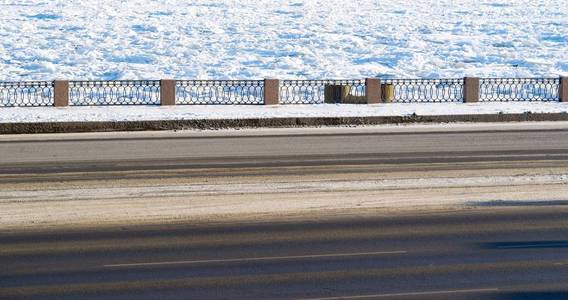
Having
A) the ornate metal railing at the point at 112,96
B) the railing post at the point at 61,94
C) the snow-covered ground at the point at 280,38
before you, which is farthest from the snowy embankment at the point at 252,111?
the snow-covered ground at the point at 280,38

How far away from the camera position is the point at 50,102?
37688mm

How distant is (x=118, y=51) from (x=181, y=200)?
45.3 metres

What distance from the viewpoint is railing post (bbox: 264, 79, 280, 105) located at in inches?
1394

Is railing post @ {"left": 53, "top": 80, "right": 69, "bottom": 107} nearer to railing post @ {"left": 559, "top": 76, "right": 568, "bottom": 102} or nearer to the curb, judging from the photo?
the curb

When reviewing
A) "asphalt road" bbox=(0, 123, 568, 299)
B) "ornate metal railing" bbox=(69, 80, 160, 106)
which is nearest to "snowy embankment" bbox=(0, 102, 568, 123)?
"ornate metal railing" bbox=(69, 80, 160, 106)

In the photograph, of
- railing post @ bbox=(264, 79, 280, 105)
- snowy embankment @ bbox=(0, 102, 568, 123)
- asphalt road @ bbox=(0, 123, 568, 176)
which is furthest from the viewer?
railing post @ bbox=(264, 79, 280, 105)

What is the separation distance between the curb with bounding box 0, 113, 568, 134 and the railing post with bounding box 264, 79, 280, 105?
6.37 m

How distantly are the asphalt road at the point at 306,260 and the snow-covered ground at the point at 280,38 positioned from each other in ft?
128

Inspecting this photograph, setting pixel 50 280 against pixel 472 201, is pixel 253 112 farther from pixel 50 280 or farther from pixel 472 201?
pixel 50 280

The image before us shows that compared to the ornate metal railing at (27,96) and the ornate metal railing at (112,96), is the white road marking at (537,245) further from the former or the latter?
the ornate metal railing at (27,96)

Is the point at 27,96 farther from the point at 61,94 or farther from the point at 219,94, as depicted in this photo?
the point at 219,94

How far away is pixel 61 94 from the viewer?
3444 cm

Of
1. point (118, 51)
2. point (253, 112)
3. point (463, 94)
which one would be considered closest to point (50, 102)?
point (253, 112)

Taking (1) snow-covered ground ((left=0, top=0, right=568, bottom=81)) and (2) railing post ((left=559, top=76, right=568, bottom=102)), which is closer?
(2) railing post ((left=559, top=76, right=568, bottom=102))
